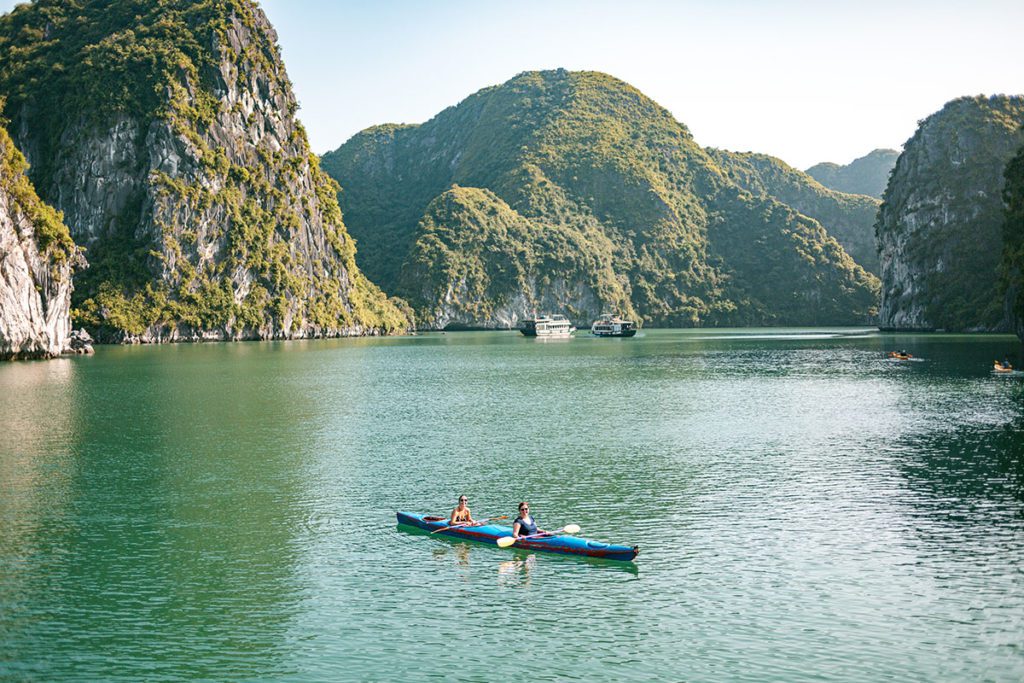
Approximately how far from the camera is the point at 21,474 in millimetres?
42344

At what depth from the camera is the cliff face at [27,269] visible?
115 m

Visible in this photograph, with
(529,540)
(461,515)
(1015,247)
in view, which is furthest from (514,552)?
(1015,247)

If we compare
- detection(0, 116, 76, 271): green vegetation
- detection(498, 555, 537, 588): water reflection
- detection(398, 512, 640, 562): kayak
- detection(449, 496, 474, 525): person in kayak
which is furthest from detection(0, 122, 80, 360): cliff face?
detection(498, 555, 537, 588): water reflection

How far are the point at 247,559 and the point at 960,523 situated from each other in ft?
80.7

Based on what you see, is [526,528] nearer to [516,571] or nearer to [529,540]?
[529,540]

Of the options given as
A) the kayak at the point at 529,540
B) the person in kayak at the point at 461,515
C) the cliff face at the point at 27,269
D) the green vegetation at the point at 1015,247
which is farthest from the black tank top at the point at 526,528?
the cliff face at the point at 27,269

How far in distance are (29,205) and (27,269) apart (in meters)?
8.83

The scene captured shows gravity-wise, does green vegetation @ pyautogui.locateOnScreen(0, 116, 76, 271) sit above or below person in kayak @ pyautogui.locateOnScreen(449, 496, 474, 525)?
above

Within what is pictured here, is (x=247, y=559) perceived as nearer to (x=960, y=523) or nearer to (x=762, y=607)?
(x=762, y=607)

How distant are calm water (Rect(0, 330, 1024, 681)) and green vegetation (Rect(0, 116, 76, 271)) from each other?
62.2m

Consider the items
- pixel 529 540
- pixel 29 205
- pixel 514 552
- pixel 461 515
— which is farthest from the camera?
pixel 29 205

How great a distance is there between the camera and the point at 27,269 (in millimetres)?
120500

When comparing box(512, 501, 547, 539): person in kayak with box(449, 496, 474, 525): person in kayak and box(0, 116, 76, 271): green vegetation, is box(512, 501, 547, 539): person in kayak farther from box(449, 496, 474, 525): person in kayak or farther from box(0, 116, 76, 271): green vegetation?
box(0, 116, 76, 271): green vegetation

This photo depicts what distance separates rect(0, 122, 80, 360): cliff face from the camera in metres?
115
